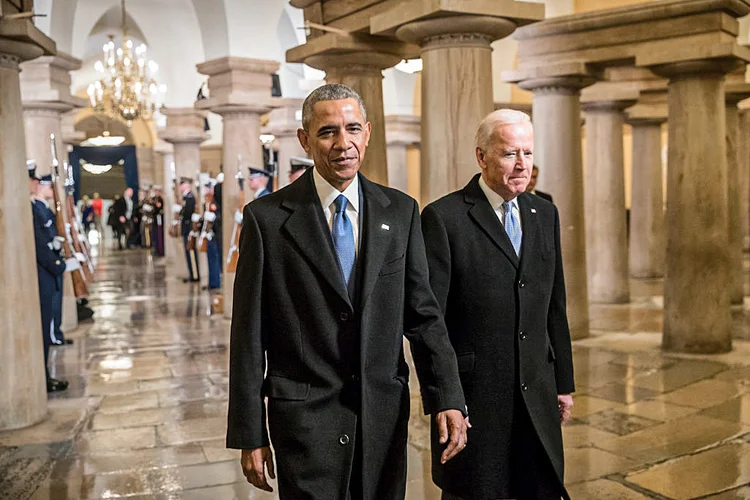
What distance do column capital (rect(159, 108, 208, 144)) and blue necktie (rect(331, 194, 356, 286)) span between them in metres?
13.4

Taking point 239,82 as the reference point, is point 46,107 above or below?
below

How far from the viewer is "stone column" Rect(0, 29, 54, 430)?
17.5 ft

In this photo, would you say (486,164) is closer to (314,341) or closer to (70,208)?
(314,341)

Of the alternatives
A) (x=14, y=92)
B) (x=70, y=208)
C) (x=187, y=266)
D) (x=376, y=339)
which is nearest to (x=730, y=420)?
(x=376, y=339)

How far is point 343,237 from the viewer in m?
2.51

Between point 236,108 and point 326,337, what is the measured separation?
799 cm

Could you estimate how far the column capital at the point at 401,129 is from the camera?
15648 millimetres

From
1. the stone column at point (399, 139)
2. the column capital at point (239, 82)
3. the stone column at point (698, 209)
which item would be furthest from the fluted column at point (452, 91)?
the stone column at point (399, 139)

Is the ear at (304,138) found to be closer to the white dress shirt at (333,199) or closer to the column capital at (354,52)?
the white dress shirt at (333,199)

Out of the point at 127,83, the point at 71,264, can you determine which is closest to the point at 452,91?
the point at 71,264

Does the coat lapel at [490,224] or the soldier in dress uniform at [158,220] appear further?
the soldier in dress uniform at [158,220]

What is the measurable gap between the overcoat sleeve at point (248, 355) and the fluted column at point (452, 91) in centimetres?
350

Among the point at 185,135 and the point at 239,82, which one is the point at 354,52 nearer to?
the point at 239,82

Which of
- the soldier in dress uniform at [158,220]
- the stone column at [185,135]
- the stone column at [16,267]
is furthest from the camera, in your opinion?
the soldier in dress uniform at [158,220]
